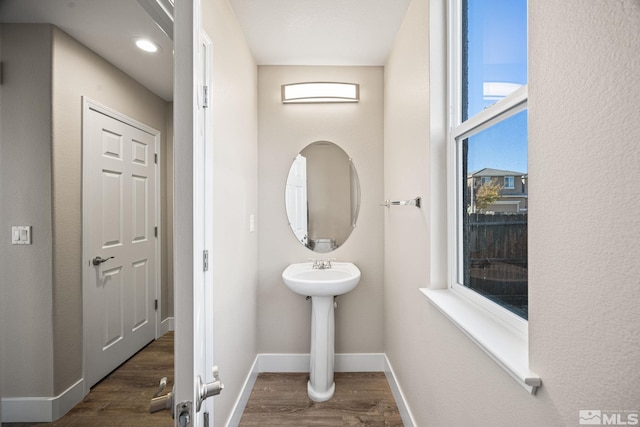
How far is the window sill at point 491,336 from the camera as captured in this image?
0.83 m

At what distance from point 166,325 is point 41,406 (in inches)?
12.7

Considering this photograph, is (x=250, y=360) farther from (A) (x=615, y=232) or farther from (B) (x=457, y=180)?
(A) (x=615, y=232)

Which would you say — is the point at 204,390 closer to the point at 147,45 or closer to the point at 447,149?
the point at 147,45

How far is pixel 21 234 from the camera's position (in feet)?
2.43

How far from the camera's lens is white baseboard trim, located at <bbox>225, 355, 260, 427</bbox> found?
1.95 meters

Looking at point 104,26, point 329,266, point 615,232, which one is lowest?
point 329,266

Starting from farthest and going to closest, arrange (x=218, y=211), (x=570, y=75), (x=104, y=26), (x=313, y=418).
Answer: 1. (x=313, y=418)
2. (x=218, y=211)
3. (x=104, y=26)
4. (x=570, y=75)

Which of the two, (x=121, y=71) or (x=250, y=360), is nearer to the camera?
(x=121, y=71)

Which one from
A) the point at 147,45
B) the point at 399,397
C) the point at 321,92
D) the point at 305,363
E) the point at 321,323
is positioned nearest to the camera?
the point at 147,45

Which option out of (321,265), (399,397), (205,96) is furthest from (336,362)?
(205,96)

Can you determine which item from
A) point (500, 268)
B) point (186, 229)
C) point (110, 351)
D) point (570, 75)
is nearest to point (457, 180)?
point (500, 268)

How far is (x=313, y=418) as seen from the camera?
2.11 meters

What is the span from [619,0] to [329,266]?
2.27 meters

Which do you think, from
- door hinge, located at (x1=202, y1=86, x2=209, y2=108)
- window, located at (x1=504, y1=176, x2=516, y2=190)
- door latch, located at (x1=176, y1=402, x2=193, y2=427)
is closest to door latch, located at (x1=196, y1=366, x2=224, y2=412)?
door latch, located at (x1=176, y1=402, x2=193, y2=427)
